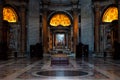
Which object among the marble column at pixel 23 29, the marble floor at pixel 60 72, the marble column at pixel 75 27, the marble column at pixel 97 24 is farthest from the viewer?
the marble column at pixel 75 27

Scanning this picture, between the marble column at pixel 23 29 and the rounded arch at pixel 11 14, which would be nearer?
the rounded arch at pixel 11 14

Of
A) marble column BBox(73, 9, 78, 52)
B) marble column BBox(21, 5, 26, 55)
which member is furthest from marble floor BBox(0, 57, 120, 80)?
marble column BBox(73, 9, 78, 52)

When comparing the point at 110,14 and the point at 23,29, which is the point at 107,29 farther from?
the point at 23,29

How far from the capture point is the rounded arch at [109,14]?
34.7 metres

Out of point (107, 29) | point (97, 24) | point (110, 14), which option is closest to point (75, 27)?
point (97, 24)

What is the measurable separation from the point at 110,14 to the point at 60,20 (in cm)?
1245

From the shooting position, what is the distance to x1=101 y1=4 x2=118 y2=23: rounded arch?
34.7 metres

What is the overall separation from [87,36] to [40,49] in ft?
24.3

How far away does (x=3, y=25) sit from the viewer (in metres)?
29.1

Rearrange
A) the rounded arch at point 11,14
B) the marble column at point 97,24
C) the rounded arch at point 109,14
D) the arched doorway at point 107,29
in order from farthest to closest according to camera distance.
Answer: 1. the rounded arch at point 11,14
2. the marble column at point 97,24
3. the arched doorway at point 107,29
4. the rounded arch at point 109,14

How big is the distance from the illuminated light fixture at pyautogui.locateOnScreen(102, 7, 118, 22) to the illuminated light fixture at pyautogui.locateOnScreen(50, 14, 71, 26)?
10.3 meters

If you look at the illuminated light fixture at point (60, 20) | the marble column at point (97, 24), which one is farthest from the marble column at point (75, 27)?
the marble column at point (97, 24)

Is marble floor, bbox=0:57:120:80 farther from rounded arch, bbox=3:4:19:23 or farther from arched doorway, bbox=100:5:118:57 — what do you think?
rounded arch, bbox=3:4:19:23

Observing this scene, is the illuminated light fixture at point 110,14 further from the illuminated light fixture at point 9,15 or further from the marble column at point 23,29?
the illuminated light fixture at point 9,15
